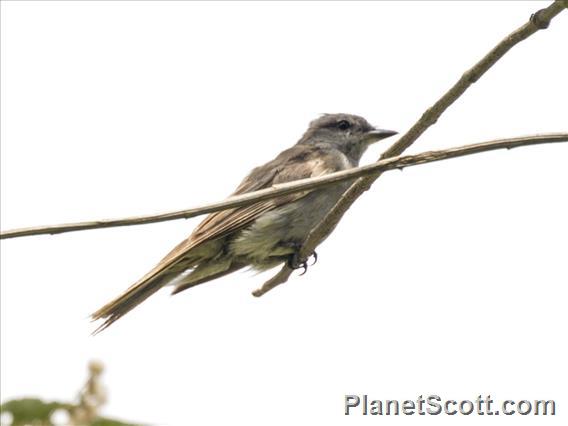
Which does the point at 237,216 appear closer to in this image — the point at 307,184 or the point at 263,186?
the point at 263,186

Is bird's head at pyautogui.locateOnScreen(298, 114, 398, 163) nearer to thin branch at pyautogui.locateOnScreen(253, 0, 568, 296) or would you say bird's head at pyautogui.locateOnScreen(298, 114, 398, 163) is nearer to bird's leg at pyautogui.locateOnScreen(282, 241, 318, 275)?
bird's leg at pyautogui.locateOnScreen(282, 241, 318, 275)

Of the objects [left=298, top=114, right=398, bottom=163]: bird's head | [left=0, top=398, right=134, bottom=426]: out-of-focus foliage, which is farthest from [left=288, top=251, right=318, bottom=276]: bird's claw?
[left=0, top=398, right=134, bottom=426]: out-of-focus foliage

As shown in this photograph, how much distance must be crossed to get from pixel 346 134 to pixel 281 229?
6.82 feet

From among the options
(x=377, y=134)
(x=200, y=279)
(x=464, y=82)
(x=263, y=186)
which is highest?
(x=377, y=134)

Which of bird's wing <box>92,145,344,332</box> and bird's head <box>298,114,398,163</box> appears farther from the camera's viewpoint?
bird's head <box>298,114,398,163</box>

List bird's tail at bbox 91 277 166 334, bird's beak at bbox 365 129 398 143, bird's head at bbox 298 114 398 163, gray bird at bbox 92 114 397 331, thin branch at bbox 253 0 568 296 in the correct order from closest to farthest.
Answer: thin branch at bbox 253 0 568 296, bird's tail at bbox 91 277 166 334, gray bird at bbox 92 114 397 331, bird's beak at bbox 365 129 398 143, bird's head at bbox 298 114 398 163

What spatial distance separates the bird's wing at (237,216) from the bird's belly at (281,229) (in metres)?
0.07

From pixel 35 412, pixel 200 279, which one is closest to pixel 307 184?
pixel 35 412

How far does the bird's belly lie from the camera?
7289mm

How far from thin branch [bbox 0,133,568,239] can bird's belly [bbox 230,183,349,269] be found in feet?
11.7

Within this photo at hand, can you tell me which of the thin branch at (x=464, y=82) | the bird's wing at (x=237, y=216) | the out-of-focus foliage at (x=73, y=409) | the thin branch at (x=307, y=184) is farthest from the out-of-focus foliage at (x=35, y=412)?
the bird's wing at (x=237, y=216)

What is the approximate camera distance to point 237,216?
7340 mm

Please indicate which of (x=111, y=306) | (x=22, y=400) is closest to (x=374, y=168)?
(x=22, y=400)

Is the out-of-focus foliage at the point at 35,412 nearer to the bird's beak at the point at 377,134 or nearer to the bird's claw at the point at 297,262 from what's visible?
the bird's claw at the point at 297,262
